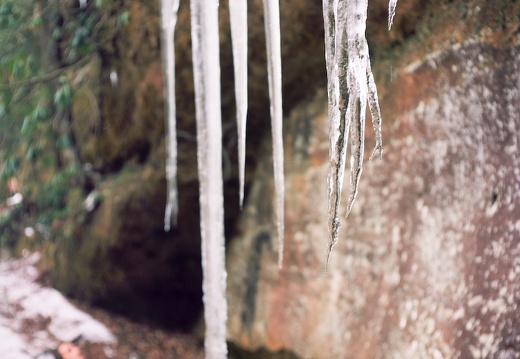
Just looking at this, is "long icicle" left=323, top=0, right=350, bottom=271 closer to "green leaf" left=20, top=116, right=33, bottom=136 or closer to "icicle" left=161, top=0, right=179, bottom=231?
"icicle" left=161, top=0, right=179, bottom=231

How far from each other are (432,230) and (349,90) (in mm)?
790

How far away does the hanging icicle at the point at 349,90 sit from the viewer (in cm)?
123

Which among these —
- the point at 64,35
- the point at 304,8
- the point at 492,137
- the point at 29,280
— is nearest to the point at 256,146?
the point at 304,8

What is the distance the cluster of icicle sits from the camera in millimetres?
1247

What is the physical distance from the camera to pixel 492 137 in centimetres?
172

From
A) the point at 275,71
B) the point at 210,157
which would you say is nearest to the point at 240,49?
the point at 275,71

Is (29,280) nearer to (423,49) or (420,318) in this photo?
(420,318)

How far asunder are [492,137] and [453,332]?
0.72 metres

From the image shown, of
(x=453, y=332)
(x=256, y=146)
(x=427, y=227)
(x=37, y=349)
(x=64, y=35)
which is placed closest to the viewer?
(x=453, y=332)

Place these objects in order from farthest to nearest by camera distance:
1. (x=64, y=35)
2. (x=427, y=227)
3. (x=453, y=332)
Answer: (x=64, y=35), (x=427, y=227), (x=453, y=332)

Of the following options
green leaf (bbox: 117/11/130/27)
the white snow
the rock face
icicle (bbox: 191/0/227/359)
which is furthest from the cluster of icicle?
the white snow

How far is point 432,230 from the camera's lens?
5.81ft

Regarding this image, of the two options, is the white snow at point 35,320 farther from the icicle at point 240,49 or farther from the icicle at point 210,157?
the icicle at point 240,49

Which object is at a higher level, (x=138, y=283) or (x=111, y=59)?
(x=111, y=59)
